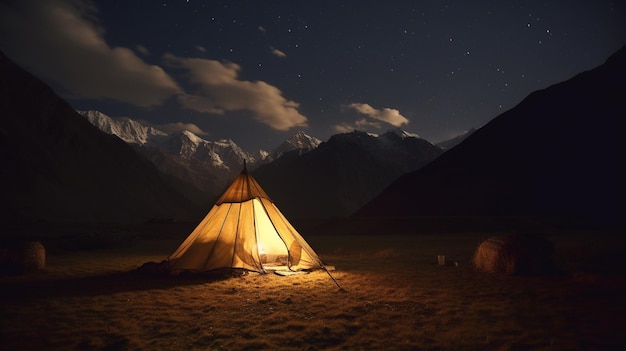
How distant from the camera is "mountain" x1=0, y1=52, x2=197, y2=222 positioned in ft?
181

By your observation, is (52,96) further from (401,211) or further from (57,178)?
(401,211)

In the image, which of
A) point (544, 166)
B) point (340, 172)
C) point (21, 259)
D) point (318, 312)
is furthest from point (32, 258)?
point (340, 172)

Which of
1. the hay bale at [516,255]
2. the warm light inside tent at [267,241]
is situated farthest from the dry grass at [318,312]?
the warm light inside tent at [267,241]

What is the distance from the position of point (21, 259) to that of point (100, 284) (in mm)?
3355

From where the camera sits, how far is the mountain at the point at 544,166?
4900 centimetres

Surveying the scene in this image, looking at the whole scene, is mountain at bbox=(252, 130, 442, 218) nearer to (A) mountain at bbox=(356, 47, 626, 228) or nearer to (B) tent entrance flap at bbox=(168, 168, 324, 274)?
(A) mountain at bbox=(356, 47, 626, 228)

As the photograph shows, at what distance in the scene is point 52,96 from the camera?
74062 mm

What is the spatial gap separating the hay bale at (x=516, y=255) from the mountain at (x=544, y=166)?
131 ft

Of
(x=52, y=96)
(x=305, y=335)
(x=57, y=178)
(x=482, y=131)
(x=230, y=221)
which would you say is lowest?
(x=305, y=335)

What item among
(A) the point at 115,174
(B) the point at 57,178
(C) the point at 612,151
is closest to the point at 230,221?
(C) the point at 612,151

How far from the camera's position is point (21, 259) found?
10.2 m

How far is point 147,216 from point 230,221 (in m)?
73.1

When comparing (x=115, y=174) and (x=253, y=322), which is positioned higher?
(x=115, y=174)

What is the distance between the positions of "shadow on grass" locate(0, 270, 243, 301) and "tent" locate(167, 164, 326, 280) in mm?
297
